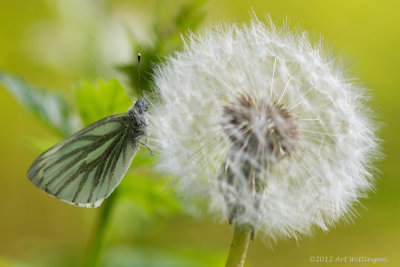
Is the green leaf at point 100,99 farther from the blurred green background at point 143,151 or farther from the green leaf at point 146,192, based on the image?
the green leaf at point 146,192

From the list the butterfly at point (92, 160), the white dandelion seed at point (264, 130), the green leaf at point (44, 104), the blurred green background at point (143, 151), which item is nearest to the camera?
the white dandelion seed at point (264, 130)

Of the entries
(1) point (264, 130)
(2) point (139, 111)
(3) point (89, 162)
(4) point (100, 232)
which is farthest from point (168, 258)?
(1) point (264, 130)

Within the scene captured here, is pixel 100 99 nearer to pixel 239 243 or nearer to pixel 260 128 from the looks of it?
pixel 260 128

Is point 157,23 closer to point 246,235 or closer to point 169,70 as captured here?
point 169,70

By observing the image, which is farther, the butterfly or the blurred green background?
the blurred green background

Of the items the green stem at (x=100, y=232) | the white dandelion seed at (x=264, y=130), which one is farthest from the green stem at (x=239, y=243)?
the green stem at (x=100, y=232)

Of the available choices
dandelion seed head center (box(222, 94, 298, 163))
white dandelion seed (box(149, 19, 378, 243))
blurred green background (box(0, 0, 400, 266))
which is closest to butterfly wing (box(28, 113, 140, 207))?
blurred green background (box(0, 0, 400, 266))

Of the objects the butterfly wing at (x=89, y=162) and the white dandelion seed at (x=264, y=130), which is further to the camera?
the butterfly wing at (x=89, y=162)

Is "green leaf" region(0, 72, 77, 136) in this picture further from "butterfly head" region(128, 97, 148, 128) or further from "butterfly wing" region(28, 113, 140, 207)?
"butterfly head" region(128, 97, 148, 128)
